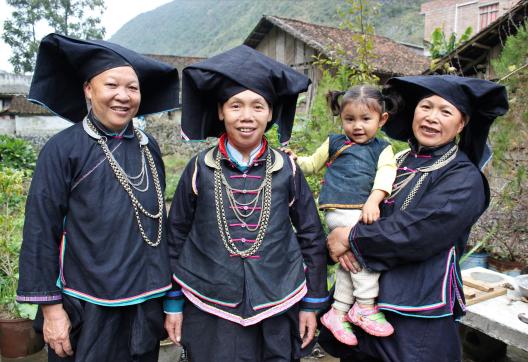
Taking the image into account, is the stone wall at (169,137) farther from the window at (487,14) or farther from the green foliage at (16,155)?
the window at (487,14)

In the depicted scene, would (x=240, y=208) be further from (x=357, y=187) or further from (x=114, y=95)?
(x=114, y=95)

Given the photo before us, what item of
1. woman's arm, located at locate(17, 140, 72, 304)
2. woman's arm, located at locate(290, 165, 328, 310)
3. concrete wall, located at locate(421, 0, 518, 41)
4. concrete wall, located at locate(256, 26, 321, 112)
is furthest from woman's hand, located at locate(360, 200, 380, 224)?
concrete wall, located at locate(421, 0, 518, 41)

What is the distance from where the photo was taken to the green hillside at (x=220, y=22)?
41.3m

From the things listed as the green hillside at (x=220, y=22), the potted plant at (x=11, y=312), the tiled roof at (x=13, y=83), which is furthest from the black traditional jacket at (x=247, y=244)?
the tiled roof at (x=13, y=83)

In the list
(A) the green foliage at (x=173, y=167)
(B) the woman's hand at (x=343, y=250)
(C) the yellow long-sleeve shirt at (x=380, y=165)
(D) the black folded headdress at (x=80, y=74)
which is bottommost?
(A) the green foliage at (x=173, y=167)

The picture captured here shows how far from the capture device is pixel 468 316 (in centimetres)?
316

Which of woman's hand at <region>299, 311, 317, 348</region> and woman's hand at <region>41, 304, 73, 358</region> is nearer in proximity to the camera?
woman's hand at <region>41, 304, 73, 358</region>

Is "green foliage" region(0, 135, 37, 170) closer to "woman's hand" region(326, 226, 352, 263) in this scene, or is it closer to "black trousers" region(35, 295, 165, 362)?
"black trousers" region(35, 295, 165, 362)

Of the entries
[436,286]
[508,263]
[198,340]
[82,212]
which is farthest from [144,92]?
[508,263]

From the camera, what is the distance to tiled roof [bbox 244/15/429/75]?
42.5 feet

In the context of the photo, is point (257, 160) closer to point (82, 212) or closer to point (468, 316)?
point (82, 212)

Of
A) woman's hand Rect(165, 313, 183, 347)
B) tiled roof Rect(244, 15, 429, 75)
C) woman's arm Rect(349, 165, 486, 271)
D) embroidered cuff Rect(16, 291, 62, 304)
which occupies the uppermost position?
tiled roof Rect(244, 15, 429, 75)

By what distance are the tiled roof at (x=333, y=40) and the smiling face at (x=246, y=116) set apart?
10.2 m

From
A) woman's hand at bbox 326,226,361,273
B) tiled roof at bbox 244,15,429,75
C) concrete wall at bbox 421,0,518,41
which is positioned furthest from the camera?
concrete wall at bbox 421,0,518,41
